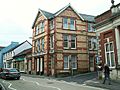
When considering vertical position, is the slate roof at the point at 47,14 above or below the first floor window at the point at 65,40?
above

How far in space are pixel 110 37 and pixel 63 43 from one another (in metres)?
13.0

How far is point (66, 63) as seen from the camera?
1305 inches

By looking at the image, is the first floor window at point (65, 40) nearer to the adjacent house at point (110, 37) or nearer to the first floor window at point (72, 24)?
the first floor window at point (72, 24)

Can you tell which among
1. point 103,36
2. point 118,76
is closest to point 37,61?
point 103,36

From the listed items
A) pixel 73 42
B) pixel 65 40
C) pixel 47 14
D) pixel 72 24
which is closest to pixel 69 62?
pixel 73 42

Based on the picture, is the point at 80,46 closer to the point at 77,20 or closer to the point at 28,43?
the point at 77,20

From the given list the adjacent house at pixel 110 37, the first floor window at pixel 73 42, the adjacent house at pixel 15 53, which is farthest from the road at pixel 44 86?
Result: the adjacent house at pixel 15 53

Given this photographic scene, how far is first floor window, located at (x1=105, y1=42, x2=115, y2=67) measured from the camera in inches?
827

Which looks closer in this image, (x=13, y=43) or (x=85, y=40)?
(x=85, y=40)

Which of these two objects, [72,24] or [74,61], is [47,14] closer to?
[72,24]

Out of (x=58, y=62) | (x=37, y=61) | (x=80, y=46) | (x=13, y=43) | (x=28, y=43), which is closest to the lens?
(x=58, y=62)

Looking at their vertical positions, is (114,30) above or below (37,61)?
above

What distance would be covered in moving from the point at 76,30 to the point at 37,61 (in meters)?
9.09

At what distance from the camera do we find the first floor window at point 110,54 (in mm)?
21000
